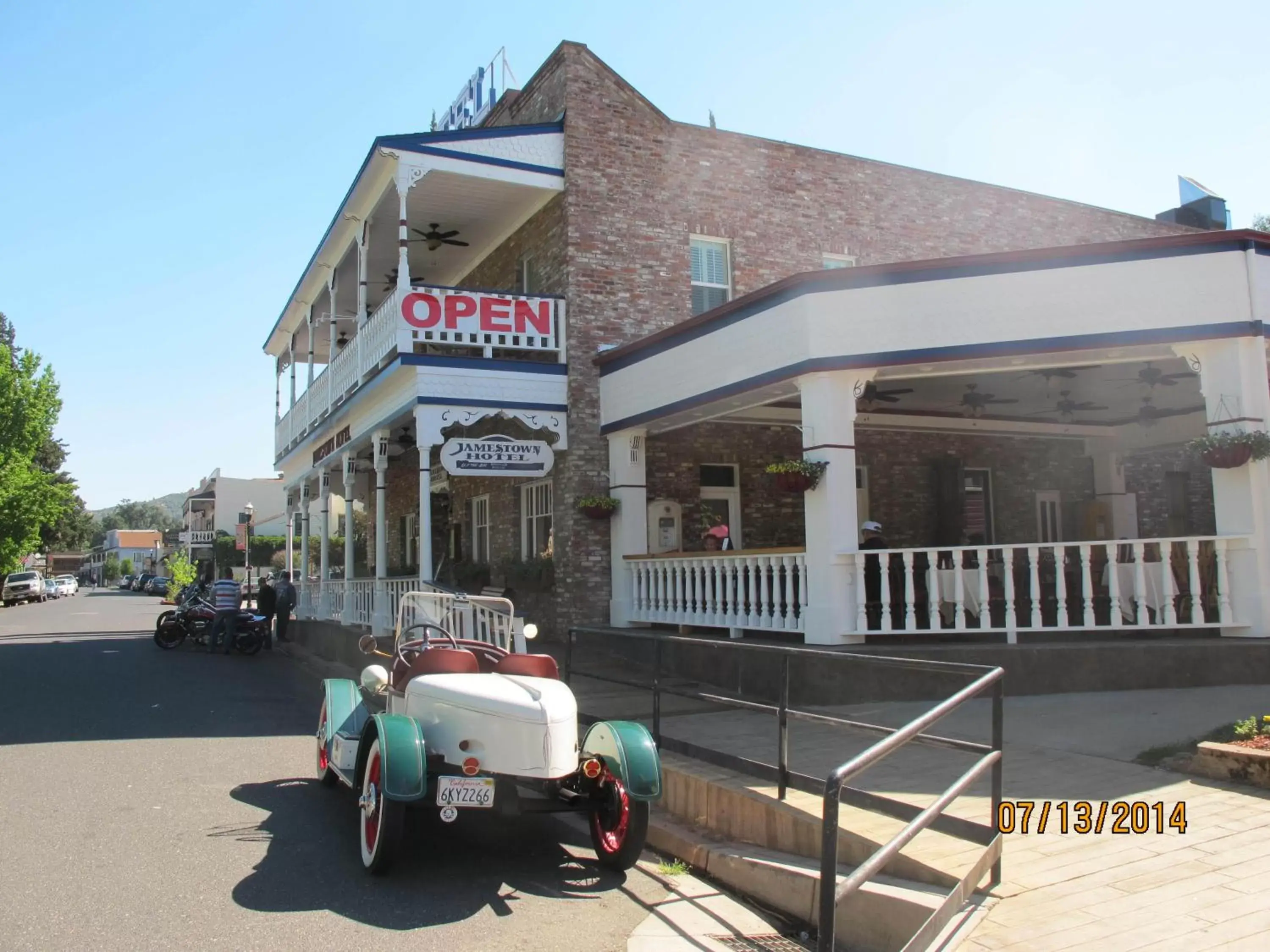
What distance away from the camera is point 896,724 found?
8523 mm

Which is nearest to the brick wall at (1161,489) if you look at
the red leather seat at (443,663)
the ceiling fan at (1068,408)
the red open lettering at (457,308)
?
the ceiling fan at (1068,408)

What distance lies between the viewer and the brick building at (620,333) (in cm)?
1467

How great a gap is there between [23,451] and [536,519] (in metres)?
40.6

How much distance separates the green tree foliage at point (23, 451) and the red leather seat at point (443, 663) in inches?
1875

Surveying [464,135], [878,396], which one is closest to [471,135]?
[464,135]

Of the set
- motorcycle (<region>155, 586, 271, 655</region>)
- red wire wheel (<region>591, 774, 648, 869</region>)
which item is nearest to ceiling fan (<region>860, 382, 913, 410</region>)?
red wire wheel (<region>591, 774, 648, 869</region>)

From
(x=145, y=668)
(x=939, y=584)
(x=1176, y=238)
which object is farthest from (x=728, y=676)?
(x=145, y=668)

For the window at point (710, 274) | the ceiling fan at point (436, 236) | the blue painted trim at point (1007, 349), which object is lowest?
the blue painted trim at point (1007, 349)

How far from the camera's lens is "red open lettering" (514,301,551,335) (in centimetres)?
1473

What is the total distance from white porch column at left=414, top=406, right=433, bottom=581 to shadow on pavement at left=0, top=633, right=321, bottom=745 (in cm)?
230

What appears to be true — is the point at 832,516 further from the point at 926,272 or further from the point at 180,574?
the point at 180,574

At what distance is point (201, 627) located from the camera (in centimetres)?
2172

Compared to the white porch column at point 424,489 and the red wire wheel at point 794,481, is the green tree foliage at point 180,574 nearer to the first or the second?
the white porch column at point 424,489
